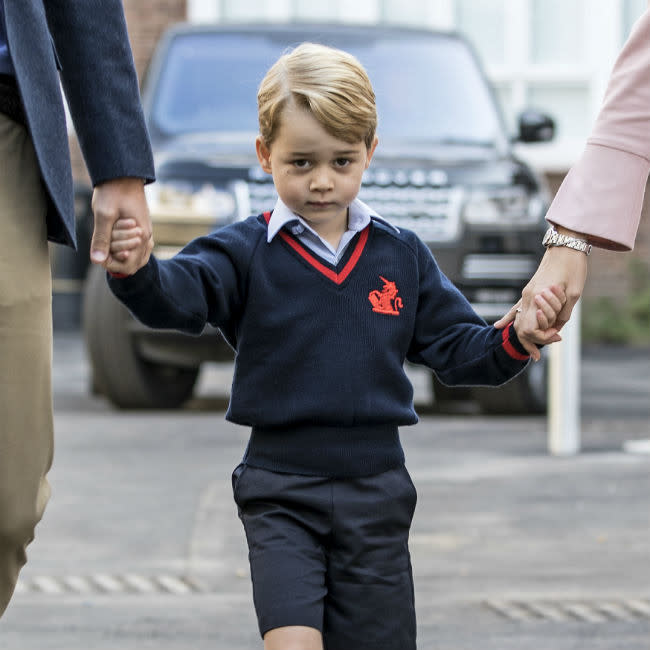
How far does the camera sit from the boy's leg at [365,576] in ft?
9.40

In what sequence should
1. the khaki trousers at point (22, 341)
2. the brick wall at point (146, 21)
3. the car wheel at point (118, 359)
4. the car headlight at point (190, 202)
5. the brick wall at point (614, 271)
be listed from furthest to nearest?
the brick wall at point (146, 21) → the brick wall at point (614, 271) → the car wheel at point (118, 359) → the car headlight at point (190, 202) → the khaki trousers at point (22, 341)

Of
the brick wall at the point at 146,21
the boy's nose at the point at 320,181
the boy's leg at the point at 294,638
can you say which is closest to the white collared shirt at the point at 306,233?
the boy's nose at the point at 320,181

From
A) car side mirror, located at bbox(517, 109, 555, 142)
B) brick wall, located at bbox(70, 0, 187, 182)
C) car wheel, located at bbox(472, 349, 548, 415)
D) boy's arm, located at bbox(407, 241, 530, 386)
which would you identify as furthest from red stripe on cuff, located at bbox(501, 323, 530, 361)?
brick wall, located at bbox(70, 0, 187, 182)

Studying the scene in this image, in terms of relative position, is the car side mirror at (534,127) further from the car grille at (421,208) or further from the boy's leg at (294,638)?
the boy's leg at (294,638)

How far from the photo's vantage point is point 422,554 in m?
5.10

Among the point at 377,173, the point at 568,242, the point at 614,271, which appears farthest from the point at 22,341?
the point at 614,271

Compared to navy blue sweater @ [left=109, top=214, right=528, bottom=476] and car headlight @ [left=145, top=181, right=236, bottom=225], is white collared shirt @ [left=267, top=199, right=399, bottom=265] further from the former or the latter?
car headlight @ [left=145, top=181, right=236, bottom=225]

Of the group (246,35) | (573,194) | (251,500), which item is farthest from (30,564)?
(246,35)

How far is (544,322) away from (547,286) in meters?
0.09

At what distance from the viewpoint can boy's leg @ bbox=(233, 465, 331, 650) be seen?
110 inches

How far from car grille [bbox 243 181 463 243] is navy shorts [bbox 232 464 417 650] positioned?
506 centimetres

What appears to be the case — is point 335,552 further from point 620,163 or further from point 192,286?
point 620,163

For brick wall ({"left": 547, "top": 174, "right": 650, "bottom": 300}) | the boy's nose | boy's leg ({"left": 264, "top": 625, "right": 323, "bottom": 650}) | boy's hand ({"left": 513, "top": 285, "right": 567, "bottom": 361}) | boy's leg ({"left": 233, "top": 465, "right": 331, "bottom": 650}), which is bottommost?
brick wall ({"left": 547, "top": 174, "right": 650, "bottom": 300})

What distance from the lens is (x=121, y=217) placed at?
8.80 feet
